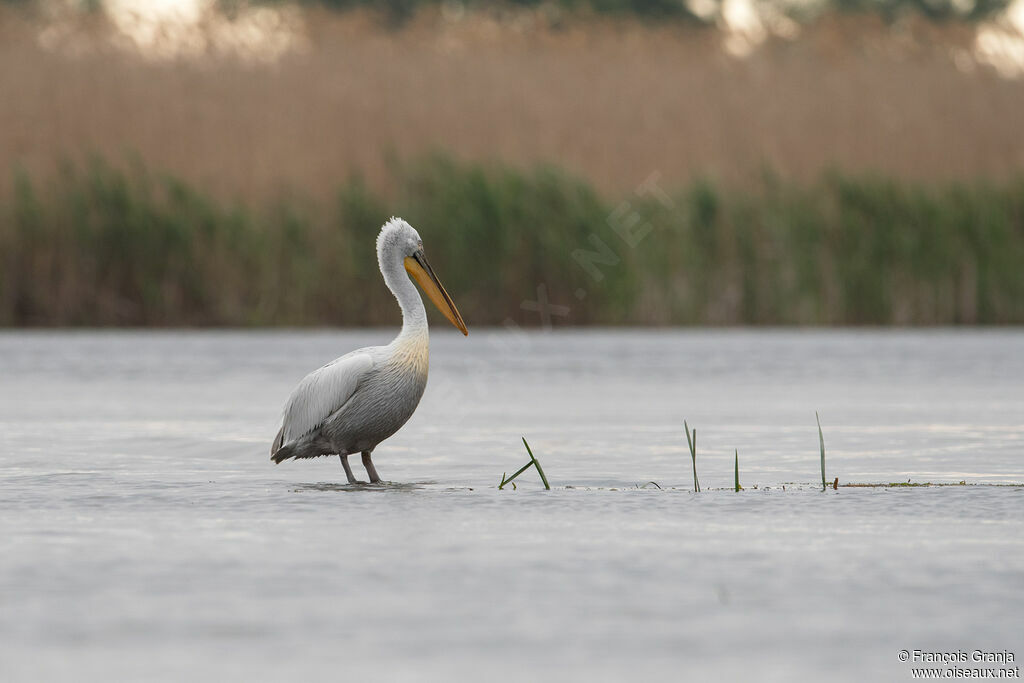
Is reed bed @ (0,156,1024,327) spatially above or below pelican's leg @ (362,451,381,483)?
above

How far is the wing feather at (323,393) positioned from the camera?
6.34 m

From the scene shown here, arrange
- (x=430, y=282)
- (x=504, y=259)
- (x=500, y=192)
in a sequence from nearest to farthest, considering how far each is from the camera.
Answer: (x=430, y=282) < (x=504, y=259) < (x=500, y=192)

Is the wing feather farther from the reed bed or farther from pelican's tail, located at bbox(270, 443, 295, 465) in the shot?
the reed bed

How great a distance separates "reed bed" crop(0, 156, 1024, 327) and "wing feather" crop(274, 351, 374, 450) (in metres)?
7.73

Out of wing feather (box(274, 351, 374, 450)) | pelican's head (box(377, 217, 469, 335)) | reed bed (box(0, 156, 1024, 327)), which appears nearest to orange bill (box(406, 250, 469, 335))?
pelican's head (box(377, 217, 469, 335))

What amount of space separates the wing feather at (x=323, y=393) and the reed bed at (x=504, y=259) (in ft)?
25.3

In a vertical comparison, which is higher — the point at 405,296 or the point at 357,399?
the point at 405,296

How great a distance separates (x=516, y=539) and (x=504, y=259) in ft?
31.8

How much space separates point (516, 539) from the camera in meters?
4.83

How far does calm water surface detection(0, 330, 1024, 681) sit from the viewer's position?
11.3ft

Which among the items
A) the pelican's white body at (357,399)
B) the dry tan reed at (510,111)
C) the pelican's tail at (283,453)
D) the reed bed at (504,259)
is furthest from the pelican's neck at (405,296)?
the dry tan reed at (510,111)

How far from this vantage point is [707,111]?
56.3 feet

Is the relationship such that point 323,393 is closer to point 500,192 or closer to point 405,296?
point 405,296

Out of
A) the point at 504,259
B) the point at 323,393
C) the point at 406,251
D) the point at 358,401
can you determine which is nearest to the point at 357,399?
the point at 358,401
